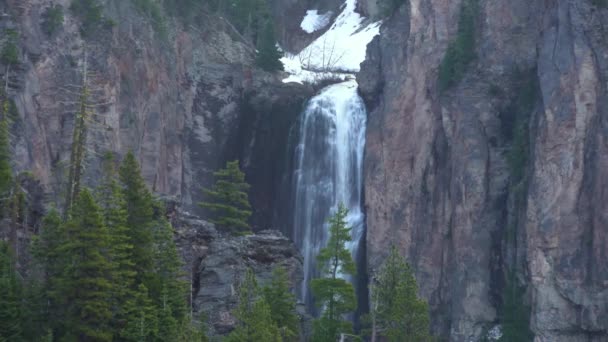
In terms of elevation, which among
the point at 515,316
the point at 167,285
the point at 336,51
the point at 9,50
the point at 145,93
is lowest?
the point at 167,285

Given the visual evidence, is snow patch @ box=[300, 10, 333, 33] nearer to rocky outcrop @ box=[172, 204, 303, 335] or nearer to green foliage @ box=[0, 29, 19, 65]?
green foliage @ box=[0, 29, 19, 65]

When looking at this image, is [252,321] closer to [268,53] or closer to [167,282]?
[167,282]

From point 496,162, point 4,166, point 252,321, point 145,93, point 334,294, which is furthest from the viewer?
point 145,93

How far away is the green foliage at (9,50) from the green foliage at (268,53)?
2471 centimetres

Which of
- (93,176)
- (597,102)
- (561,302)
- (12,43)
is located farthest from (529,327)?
(12,43)

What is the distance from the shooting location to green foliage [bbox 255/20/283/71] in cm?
8962

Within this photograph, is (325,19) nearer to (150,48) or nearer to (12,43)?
(150,48)

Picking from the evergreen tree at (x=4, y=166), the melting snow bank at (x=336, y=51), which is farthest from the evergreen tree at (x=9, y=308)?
the melting snow bank at (x=336, y=51)

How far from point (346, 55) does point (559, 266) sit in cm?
3484

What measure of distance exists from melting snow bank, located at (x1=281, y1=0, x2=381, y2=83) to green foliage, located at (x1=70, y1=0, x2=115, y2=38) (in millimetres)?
17278

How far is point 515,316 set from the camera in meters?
70.9

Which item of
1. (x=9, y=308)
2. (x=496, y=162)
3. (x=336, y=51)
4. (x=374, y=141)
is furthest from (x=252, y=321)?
(x=336, y=51)

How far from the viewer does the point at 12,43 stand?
221 feet

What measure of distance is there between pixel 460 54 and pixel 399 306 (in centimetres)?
2809
